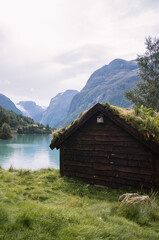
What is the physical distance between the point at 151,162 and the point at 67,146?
5.38m

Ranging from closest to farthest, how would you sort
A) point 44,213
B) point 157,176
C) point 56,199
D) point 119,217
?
point 44,213, point 119,217, point 56,199, point 157,176

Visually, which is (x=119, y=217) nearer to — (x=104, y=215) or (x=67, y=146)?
(x=104, y=215)

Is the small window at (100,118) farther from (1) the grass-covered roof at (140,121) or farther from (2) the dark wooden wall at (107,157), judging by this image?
(1) the grass-covered roof at (140,121)

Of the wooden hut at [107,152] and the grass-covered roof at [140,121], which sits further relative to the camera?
the wooden hut at [107,152]

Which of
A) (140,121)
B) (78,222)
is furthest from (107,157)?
(78,222)

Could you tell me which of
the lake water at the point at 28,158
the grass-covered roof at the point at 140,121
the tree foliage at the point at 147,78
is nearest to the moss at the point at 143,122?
the grass-covered roof at the point at 140,121

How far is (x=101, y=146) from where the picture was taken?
10906 mm

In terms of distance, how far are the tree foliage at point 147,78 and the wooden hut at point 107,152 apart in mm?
19282

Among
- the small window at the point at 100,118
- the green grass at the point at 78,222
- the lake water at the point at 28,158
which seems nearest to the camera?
the green grass at the point at 78,222

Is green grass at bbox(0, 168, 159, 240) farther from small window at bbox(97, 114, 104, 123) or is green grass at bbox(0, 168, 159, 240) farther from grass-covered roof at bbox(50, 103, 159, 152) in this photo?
small window at bbox(97, 114, 104, 123)

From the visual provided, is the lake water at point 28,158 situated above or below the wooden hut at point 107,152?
below

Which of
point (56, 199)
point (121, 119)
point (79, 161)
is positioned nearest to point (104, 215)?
point (56, 199)

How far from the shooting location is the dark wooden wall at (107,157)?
31.3 ft

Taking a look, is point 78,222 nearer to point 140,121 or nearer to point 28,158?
point 140,121
